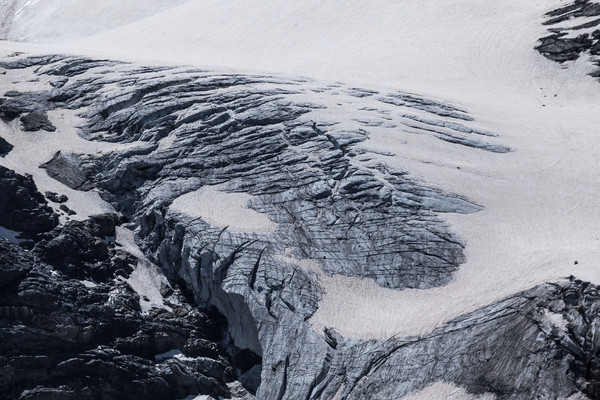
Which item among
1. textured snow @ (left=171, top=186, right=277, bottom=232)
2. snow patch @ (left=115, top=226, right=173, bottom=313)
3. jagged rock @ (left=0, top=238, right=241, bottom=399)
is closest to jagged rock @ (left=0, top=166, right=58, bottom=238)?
jagged rock @ (left=0, top=238, right=241, bottom=399)

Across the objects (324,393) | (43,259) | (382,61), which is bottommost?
(324,393)

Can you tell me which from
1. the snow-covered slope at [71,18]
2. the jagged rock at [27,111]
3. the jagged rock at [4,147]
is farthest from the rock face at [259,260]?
the snow-covered slope at [71,18]

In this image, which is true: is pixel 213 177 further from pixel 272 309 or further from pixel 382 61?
pixel 382 61

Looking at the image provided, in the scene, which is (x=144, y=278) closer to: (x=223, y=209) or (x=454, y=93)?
(x=223, y=209)

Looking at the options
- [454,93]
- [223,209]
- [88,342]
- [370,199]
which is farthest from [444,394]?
[454,93]

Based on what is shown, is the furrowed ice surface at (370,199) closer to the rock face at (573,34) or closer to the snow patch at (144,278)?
the rock face at (573,34)

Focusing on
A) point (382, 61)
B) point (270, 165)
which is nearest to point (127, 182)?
point (270, 165)
